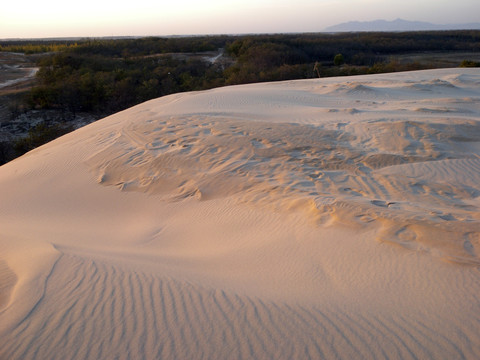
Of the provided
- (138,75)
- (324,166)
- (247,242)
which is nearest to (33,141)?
(138,75)

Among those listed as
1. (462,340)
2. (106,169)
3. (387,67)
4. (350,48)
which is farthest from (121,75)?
(350,48)

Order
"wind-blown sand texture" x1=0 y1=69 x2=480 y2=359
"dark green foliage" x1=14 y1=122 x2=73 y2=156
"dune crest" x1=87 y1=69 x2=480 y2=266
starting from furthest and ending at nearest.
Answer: "dark green foliage" x1=14 y1=122 x2=73 y2=156 < "dune crest" x1=87 y1=69 x2=480 y2=266 < "wind-blown sand texture" x1=0 y1=69 x2=480 y2=359

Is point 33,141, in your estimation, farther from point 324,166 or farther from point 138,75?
point 324,166

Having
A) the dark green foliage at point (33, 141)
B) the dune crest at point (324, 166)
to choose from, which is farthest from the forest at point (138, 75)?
the dune crest at point (324, 166)

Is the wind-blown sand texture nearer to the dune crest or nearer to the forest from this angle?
the dune crest

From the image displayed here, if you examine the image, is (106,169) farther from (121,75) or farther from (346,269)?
(121,75)

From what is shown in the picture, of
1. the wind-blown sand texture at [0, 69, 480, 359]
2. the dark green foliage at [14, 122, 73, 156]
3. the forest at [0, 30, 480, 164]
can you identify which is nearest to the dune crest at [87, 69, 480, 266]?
the wind-blown sand texture at [0, 69, 480, 359]

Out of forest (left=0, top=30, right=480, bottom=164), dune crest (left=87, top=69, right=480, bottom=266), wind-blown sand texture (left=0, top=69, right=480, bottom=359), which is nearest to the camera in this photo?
wind-blown sand texture (left=0, top=69, right=480, bottom=359)

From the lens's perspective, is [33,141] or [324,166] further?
[33,141]

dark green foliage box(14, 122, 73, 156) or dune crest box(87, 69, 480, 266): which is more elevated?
dune crest box(87, 69, 480, 266)

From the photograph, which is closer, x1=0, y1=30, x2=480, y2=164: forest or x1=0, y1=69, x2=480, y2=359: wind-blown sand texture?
x1=0, y1=69, x2=480, y2=359: wind-blown sand texture
